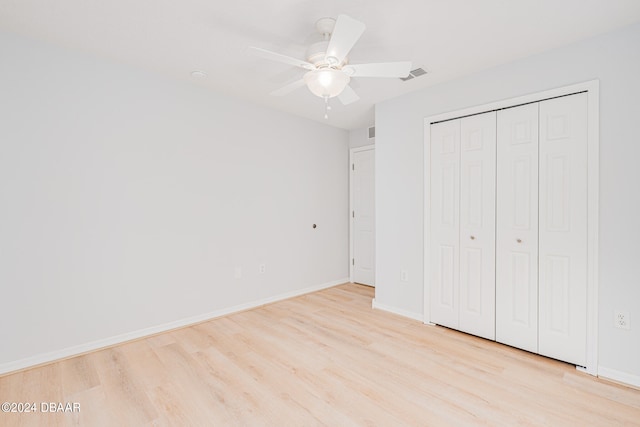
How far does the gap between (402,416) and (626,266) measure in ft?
6.16

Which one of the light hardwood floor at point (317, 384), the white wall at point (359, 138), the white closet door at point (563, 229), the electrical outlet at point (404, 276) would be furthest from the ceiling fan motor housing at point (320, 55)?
the white wall at point (359, 138)

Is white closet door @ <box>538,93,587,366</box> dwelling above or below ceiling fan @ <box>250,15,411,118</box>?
below

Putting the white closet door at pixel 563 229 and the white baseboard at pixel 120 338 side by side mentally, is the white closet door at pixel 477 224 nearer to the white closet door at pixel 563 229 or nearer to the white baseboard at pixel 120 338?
the white closet door at pixel 563 229

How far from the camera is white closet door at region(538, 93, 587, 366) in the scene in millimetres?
2279

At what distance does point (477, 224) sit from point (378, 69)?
5.79ft

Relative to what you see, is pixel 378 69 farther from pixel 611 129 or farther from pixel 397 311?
pixel 397 311

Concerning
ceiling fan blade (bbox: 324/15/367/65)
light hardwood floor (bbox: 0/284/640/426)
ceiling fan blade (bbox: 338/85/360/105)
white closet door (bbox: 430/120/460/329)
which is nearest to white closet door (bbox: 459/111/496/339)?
white closet door (bbox: 430/120/460/329)

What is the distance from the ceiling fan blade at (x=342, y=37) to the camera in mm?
1556

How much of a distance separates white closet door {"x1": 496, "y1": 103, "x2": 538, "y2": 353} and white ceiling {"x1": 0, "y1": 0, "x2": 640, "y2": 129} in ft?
2.00

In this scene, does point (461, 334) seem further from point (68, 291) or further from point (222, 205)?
point (68, 291)

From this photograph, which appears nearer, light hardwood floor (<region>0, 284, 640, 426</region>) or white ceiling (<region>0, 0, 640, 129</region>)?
light hardwood floor (<region>0, 284, 640, 426</region>)

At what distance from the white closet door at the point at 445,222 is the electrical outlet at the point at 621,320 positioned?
1.12 metres

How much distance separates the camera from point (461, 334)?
2.92 metres

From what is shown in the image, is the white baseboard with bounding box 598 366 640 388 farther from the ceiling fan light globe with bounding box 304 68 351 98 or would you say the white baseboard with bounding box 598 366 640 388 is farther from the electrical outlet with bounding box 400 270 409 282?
the ceiling fan light globe with bounding box 304 68 351 98
